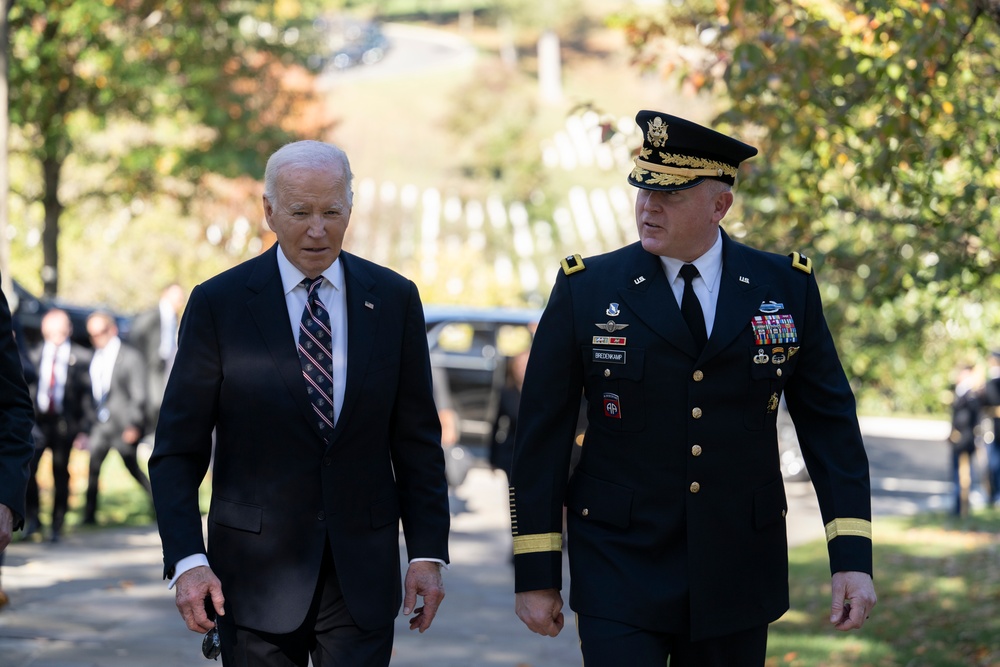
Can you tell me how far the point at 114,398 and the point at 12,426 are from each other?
8790 millimetres

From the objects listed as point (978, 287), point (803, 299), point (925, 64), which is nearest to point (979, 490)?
point (978, 287)

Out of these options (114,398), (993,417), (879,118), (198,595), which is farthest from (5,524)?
(993,417)

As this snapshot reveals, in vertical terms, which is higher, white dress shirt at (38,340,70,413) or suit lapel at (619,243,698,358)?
suit lapel at (619,243,698,358)

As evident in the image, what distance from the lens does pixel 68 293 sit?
28.3 m

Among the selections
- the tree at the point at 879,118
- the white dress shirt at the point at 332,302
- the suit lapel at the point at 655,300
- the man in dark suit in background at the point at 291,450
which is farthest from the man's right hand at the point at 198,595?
the tree at the point at 879,118

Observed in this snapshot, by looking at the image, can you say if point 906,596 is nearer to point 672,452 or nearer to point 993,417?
point 672,452

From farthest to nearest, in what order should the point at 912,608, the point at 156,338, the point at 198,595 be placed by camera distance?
1. the point at 156,338
2. the point at 912,608
3. the point at 198,595

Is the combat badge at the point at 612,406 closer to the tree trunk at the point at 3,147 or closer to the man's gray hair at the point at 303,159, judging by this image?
the man's gray hair at the point at 303,159

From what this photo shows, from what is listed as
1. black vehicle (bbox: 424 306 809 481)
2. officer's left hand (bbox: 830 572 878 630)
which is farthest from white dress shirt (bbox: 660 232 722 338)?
black vehicle (bbox: 424 306 809 481)

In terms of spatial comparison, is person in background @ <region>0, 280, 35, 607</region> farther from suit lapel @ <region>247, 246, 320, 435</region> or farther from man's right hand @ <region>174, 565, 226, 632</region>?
suit lapel @ <region>247, 246, 320, 435</region>

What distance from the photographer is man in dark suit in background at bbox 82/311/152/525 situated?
40.3 ft

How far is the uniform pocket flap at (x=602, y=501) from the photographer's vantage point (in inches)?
150

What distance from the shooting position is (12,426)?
387cm

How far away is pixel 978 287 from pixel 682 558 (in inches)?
214
